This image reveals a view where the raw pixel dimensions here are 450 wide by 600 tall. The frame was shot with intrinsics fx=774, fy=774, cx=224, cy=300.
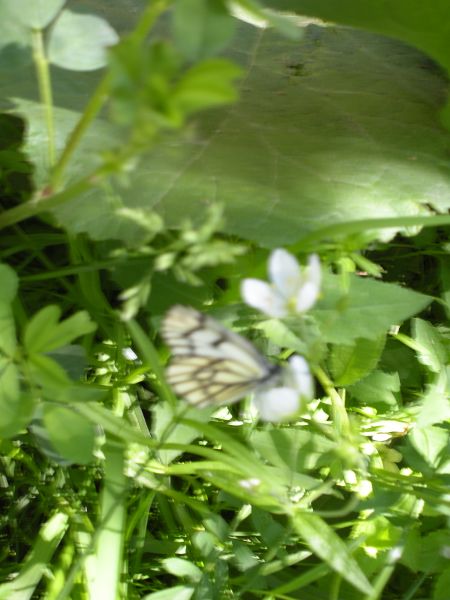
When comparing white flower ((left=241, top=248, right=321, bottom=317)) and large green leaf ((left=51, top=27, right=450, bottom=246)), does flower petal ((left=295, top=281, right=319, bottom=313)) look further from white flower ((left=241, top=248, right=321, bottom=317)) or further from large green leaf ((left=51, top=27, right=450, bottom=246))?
large green leaf ((left=51, top=27, right=450, bottom=246))

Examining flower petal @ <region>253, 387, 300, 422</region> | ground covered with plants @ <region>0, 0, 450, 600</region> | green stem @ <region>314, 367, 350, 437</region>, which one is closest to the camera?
flower petal @ <region>253, 387, 300, 422</region>

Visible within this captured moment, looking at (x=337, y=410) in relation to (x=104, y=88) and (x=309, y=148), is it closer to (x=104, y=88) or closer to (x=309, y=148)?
(x=309, y=148)

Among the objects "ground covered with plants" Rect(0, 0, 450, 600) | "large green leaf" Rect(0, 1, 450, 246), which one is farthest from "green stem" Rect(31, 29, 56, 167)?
"large green leaf" Rect(0, 1, 450, 246)

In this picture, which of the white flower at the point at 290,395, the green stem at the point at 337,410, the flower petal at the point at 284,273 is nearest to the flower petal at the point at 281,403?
the white flower at the point at 290,395

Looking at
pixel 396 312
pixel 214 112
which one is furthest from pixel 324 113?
pixel 396 312

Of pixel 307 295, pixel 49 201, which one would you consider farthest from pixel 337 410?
pixel 49 201

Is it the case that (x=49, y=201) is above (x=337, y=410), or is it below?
above

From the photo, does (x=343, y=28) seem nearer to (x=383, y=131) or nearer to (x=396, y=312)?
(x=383, y=131)
